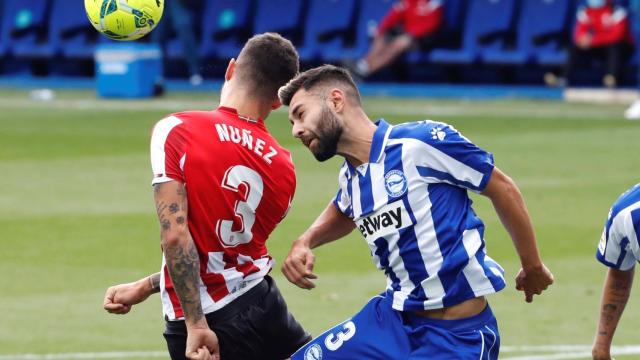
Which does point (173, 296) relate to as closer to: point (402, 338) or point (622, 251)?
point (402, 338)

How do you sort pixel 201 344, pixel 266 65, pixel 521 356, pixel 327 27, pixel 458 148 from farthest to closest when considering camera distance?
pixel 327 27
pixel 521 356
pixel 266 65
pixel 458 148
pixel 201 344

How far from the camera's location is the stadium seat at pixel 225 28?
35250mm

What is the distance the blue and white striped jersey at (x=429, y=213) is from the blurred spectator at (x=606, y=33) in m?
24.3

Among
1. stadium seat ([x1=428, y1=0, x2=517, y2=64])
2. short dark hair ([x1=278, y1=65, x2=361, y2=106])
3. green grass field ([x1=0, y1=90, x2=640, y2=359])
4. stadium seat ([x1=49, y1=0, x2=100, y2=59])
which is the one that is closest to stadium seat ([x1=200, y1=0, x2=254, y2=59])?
stadium seat ([x1=49, y1=0, x2=100, y2=59])

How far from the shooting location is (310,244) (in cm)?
639

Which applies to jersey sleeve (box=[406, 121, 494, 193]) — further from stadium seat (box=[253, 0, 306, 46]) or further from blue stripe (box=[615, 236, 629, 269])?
stadium seat (box=[253, 0, 306, 46])

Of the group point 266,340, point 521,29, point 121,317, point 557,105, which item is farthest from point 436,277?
point 521,29

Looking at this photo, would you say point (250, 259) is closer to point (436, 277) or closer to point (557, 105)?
point (436, 277)

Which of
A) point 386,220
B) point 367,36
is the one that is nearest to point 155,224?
point 386,220

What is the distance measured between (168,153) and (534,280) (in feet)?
5.30

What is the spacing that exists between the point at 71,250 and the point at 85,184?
4556 mm

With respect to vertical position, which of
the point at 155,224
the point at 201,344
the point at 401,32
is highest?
the point at 201,344

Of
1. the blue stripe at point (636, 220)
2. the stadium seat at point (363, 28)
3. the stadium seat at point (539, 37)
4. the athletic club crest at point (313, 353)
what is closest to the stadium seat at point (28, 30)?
the stadium seat at point (363, 28)

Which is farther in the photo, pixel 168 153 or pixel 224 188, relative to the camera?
pixel 224 188
